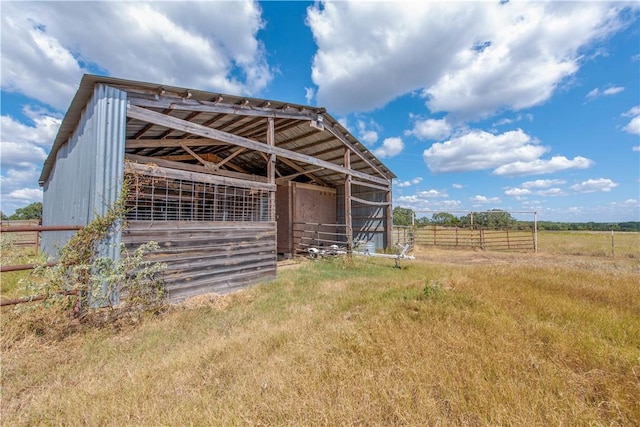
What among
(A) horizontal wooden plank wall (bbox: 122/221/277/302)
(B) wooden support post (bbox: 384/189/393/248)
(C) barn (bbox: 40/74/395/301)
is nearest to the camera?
(C) barn (bbox: 40/74/395/301)

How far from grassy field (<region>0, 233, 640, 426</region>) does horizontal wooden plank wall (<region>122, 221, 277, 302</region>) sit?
693mm

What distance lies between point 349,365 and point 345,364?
0.04 m

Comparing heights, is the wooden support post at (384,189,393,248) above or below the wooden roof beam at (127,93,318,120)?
below

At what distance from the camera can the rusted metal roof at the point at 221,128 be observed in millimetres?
5117

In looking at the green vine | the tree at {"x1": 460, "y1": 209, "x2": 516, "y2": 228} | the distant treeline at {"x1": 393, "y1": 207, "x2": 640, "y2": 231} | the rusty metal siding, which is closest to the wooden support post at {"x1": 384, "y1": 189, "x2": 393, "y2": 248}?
the distant treeline at {"x1": 393, "y1": 207, "x2": 640, "y2": 231}

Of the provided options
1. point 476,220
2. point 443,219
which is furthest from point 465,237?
point 443,219

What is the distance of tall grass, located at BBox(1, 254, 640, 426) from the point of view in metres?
Answer: 2.05

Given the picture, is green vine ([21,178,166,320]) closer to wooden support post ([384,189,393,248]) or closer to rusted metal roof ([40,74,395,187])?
rusted metal roof ([40,74,395,187])

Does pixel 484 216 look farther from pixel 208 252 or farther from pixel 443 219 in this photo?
pixel 208 252

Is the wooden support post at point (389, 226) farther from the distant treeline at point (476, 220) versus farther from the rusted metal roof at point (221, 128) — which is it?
the distant treeline at point (476, 220)

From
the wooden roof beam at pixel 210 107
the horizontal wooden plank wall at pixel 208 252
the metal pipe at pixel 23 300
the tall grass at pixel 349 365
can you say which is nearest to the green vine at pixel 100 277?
the metal pipe at pixel 23 300

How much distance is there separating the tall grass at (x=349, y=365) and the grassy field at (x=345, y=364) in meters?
0.01

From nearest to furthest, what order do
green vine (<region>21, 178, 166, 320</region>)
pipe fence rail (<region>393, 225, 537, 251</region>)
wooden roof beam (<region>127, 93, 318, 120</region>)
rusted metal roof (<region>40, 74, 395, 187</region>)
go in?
green vine (<region>21, 178, 166, 320</region>) → wooden roof beam (<region>127, 93, 318, 120</region>) → rusted metal roof (<region>40, 74, 395, 187</region>) → pipe fence rail (<region>393, 225, 537, 251</region>)

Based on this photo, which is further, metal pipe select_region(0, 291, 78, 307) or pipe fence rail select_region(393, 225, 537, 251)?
pipe fence rail select_region(393, 225, 537, 251)
